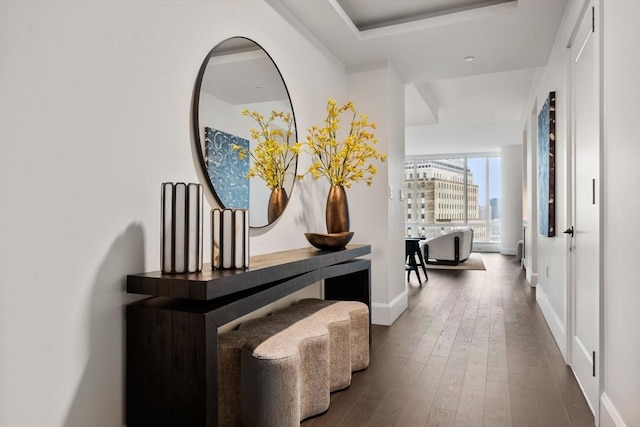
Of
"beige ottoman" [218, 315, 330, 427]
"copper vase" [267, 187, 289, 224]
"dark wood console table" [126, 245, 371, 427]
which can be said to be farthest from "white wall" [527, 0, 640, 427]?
"copper vase" [267, 187, 289, 224]

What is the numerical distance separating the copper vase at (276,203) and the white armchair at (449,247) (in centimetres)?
525

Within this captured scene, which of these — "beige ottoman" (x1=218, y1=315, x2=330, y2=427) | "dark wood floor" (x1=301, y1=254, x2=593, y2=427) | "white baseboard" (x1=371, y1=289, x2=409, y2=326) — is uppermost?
"beige ottoman" (x1=218, y1=315, x2=330, y2=427)

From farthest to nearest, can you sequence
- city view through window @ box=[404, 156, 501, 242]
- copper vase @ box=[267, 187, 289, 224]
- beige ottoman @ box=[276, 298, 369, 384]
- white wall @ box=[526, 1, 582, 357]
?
city view through window @ box=[404, 156, 501, 242] < white wall @ box=[526, 1, 582, 357] < copper vase @ box=[267, 187, 289, 224] < beige ottoman @ box=[276, 298, 369, 384]

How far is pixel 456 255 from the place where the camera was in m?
7.33

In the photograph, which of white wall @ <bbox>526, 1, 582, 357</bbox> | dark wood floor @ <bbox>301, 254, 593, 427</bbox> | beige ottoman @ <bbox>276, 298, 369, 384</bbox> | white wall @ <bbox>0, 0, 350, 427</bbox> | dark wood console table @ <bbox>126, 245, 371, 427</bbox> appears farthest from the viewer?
white wall @ <bbox>526, 1, 582, 357</bbox>

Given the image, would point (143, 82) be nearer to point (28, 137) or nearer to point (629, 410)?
point (28, 137)

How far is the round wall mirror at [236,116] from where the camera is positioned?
1.93 meters

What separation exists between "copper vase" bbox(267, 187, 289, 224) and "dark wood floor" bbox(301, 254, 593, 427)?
1.08 m

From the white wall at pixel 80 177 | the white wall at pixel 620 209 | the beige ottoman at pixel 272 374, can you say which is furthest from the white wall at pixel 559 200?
the white wall at pixel 80 177

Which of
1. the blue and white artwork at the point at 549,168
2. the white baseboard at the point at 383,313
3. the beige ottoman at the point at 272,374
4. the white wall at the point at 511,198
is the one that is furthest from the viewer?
the white wall at the point at 511,198

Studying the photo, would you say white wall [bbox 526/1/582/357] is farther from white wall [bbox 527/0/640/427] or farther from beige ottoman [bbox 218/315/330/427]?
beige ottoman [bbox 218/315/330/427]

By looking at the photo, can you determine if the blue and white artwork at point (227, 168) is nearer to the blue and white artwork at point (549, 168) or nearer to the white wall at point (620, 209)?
the white wall at point (620, 209)

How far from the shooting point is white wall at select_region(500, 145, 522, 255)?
9.40 m

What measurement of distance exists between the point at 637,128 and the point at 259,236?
1806 millimetres
